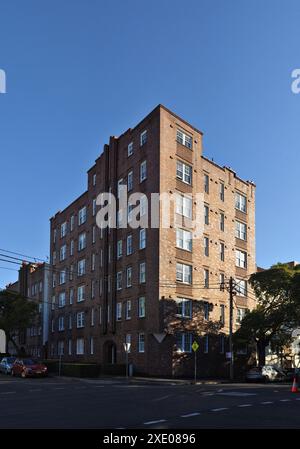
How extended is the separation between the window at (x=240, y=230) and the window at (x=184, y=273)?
413 inches

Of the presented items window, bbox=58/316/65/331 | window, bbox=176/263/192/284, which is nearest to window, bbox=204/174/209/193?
window, bbox=176/263/192/284

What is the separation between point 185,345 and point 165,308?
4.07 m

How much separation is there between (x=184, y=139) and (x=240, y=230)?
12.5 meters

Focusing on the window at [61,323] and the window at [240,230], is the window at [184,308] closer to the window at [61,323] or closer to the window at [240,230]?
the window at [240,230]

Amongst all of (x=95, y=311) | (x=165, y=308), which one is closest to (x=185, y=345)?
(x=165, y=308)

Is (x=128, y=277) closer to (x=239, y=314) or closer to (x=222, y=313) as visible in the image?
(x=222, y=313)

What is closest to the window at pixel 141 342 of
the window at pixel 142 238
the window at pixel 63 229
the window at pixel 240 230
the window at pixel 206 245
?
the window at pixel 142 238

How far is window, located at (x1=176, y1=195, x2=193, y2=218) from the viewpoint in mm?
46469

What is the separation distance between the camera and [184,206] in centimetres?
4722

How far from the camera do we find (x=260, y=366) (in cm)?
4569

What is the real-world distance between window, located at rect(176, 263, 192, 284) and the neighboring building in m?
25.4

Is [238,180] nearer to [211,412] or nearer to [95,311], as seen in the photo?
[95,311]

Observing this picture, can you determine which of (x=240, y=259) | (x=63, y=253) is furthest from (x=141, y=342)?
(x=63, y=253)

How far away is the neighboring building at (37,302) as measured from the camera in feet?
231
